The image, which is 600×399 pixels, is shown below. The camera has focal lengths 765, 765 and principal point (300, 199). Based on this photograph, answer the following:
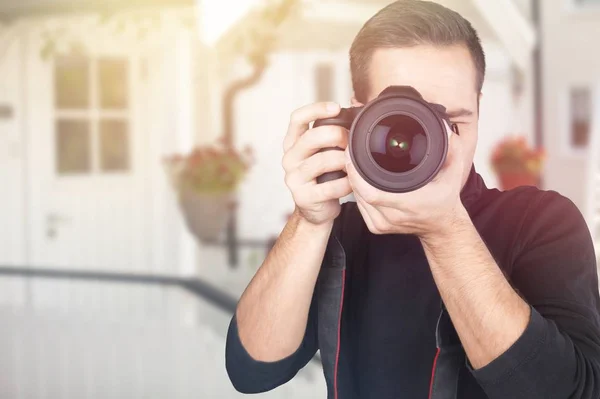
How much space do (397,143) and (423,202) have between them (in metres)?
0.05

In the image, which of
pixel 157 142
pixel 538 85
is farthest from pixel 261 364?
pixel 538 85

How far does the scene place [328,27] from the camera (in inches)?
122

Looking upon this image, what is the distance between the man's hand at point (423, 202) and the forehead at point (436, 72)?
0.06m

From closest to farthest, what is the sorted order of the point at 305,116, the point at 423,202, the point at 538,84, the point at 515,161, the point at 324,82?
1. the point at 423,202
2. the point at 305,116
3. the point at 515,161
4. the point at 324,82
5. the point at 538,84

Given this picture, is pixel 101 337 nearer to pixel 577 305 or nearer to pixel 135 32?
pixel 135 32

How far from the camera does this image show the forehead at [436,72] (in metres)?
0.52

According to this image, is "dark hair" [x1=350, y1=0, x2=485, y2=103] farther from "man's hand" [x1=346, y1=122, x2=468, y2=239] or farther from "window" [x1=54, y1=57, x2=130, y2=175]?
"window" [x1=54, y1=57, x2=130, y2=175]

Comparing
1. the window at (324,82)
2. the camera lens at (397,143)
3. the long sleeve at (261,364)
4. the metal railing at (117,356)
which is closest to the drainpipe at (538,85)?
the window at (324,82)

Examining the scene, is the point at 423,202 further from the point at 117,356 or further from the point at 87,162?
the point at 87,162

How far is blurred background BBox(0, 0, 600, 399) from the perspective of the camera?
9.12 ft

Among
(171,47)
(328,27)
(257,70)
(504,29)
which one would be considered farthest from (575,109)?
(171,47)

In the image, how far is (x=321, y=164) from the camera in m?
0.54

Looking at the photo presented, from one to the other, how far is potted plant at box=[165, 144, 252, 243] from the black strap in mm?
2183

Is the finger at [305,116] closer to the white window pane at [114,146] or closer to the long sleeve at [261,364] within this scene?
the long sleeve at [261,364]
